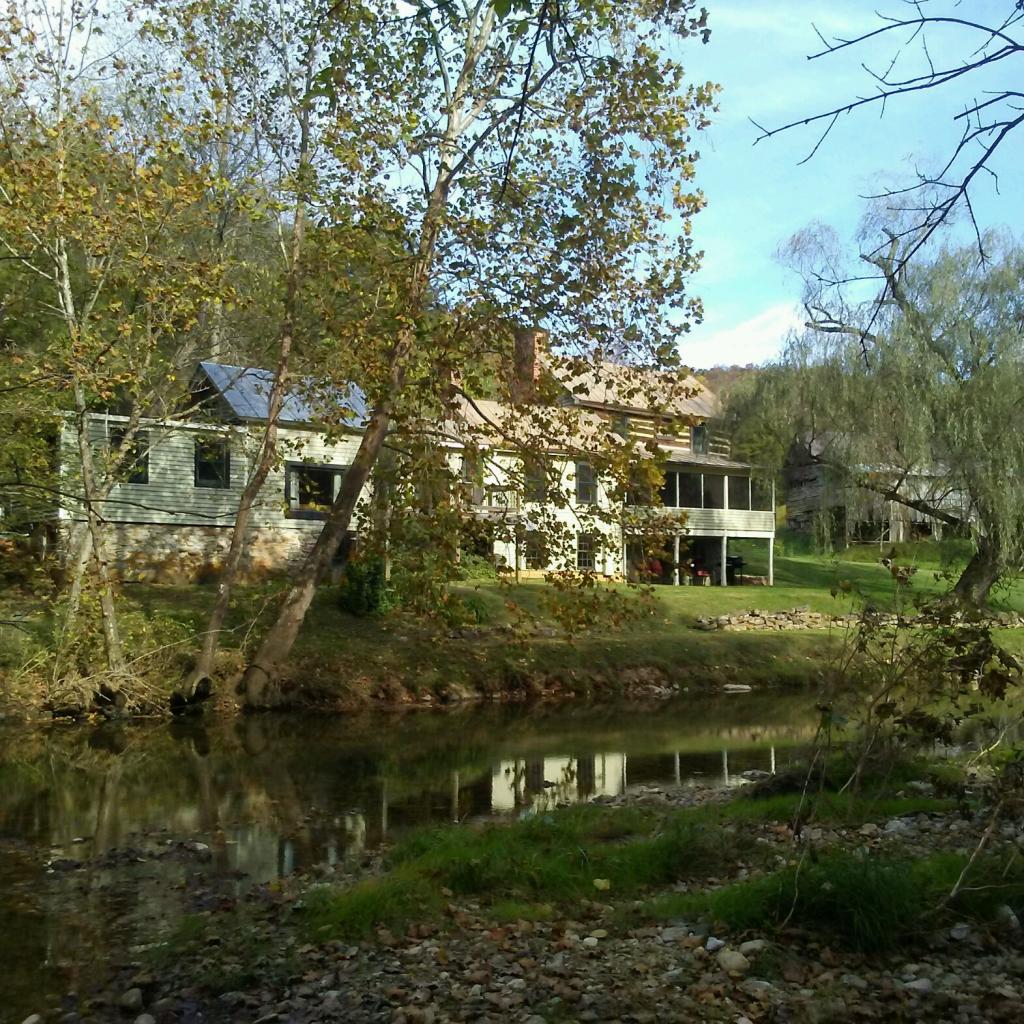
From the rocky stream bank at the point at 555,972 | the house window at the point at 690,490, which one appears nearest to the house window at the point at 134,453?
the rocky stream bank at the point at 555,972

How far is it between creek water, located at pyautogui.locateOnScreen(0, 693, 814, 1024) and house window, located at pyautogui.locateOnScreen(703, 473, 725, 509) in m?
20.6

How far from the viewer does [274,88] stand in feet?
69.5

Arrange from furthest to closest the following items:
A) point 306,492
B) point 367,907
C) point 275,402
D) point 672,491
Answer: point 672,491, point 306,492, point 275,402, point 367,907

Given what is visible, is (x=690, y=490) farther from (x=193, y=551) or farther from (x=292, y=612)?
(x=292, y=612)

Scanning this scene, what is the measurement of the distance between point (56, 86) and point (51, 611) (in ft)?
31.4

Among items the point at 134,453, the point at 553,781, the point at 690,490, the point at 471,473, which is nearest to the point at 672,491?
the point at 690,490

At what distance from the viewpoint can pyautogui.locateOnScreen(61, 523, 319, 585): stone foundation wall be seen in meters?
30.0

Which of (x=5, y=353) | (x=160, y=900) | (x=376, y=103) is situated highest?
(x=376, y=103)

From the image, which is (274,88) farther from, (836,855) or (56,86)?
(836,855)

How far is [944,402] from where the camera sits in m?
31.3

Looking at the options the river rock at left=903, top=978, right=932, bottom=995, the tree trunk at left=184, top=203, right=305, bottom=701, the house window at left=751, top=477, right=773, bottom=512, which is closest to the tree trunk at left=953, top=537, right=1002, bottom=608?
the house window at left=751, top=477, right=773, bottom=512

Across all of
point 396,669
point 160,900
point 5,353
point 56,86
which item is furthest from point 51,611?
point 160,900

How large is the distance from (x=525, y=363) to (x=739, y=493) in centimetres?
3034

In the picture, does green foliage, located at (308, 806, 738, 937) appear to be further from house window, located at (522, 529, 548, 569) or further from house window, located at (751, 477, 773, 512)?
house window, located at (751, 477, 773, 512)
